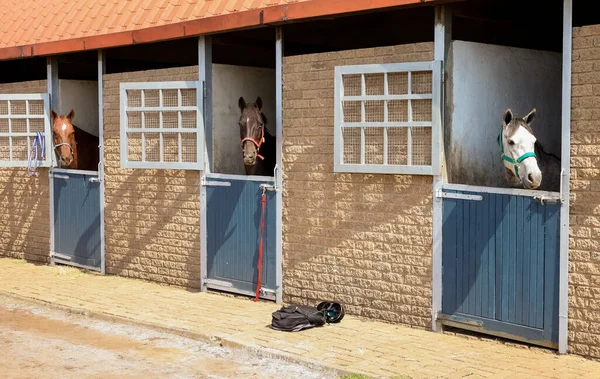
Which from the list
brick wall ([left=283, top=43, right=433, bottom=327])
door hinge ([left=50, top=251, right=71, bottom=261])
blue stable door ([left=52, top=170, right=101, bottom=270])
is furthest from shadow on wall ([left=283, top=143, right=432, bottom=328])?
door hinge ([left=50, top=251, right=71, bottom=261])

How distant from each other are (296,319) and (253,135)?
2436 millimetres

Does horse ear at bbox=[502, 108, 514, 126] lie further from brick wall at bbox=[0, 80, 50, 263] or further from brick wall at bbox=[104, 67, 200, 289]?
brick wall at bbox=[0, 80, 50, 263]

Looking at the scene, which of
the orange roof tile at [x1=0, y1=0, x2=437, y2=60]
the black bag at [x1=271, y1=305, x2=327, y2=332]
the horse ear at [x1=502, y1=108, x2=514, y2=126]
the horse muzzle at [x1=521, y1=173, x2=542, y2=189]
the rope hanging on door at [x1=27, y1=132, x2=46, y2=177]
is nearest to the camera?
the horse muzzle at [x1=521, y1=173, x2=542, y2=189]

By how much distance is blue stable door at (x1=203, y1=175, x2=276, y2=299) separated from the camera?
970cm

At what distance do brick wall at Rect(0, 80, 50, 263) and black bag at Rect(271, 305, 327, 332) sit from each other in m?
5.76

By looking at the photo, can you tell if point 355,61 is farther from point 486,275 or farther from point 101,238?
point 101,238

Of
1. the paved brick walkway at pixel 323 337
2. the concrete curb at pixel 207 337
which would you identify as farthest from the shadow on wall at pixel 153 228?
the concrete curb at pixel 207 337

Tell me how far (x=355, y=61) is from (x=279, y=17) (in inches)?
36.5

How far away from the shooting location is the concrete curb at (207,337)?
6969 mm

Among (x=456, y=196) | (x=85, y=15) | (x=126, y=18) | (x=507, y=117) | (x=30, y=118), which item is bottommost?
(x=456, y=196)

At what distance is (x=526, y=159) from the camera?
732 cm

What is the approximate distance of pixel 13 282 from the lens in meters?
11.5

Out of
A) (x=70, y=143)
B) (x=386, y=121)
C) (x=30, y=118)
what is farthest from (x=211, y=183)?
Answer: (x=30, y=118)

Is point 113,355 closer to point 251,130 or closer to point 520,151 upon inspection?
point 251,130
